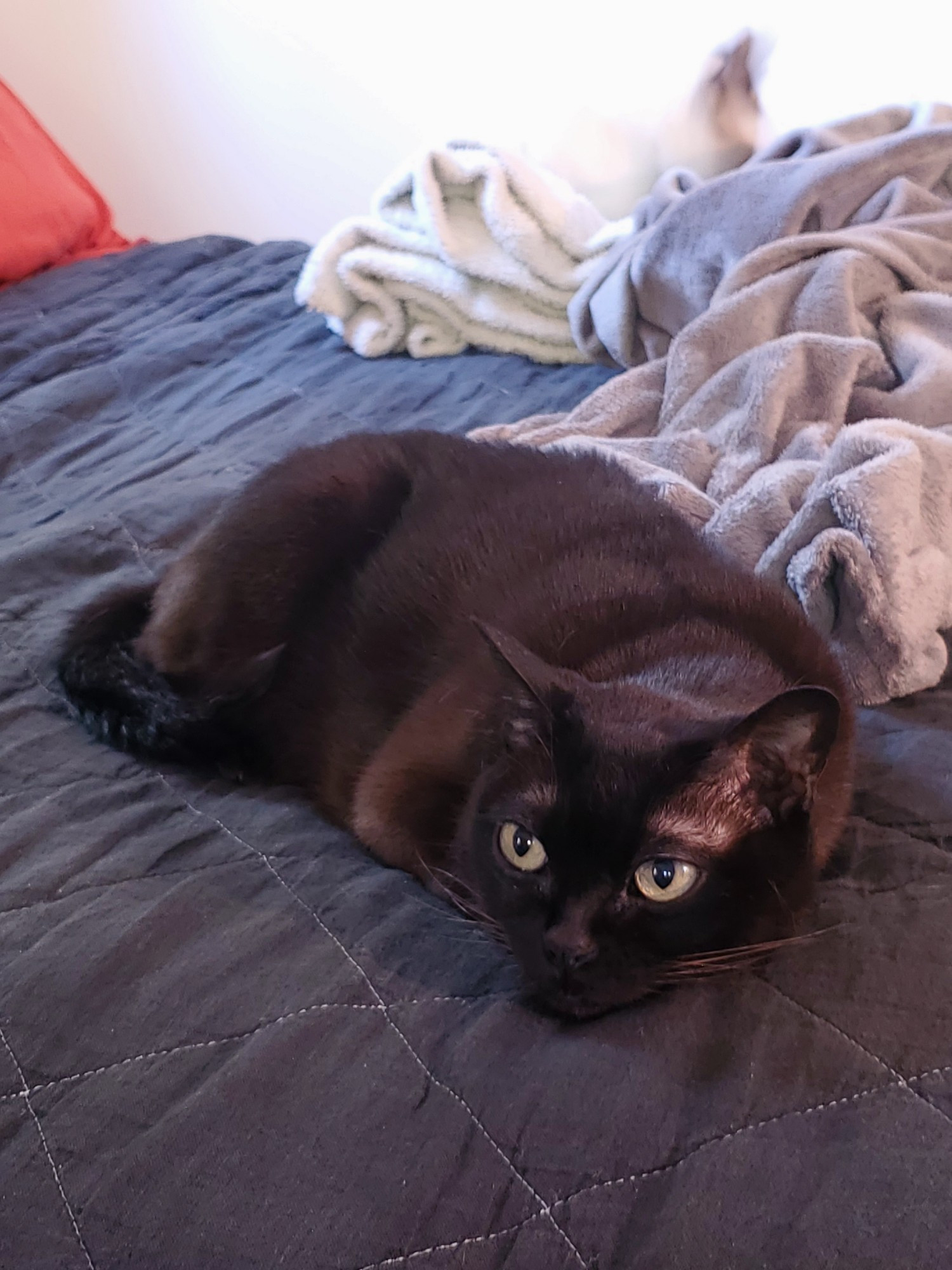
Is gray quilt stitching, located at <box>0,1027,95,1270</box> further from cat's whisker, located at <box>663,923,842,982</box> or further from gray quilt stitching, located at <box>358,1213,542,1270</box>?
cat's whisker, located at <box>663,923,842,982</box>

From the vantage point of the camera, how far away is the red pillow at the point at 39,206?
240cm

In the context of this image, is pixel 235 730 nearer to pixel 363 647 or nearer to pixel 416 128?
pixel 363 647

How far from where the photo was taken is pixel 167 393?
197 cm

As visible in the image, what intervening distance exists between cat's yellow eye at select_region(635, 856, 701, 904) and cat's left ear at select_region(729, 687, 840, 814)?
0.08 metres

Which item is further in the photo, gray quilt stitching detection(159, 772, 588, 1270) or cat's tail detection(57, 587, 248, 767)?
cat's tail detection(57, 587, 248, 767)

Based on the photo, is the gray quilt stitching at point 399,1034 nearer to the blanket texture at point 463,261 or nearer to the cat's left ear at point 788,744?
the cat's left ear at point 788,744

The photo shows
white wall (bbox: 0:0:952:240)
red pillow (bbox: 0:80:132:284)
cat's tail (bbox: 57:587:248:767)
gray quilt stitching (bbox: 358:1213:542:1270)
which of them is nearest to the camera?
gray quilt stitching (bbox: 358:1213:542:1270)

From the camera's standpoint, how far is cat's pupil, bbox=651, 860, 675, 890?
0.72m

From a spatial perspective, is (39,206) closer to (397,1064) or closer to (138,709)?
(138,709)

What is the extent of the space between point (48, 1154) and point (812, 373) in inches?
52.3

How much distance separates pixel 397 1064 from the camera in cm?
67

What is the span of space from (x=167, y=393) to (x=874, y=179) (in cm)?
138

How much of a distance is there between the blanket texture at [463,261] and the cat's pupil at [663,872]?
139cm

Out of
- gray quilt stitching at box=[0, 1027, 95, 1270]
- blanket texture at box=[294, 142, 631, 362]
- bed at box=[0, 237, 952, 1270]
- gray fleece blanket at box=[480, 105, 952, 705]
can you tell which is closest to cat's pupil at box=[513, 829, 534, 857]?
bed at box=[0, 237, 952, 1270]
